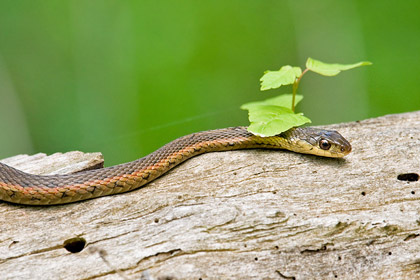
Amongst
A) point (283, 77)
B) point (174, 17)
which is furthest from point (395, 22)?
point (283, 77)

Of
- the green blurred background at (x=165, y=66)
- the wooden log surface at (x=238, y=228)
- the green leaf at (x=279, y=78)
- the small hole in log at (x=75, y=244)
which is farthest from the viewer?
the green blurred background at (x=165, y=66)

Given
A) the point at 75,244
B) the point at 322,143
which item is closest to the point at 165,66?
the point at 322,143

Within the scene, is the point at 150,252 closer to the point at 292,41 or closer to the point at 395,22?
the point at 292,41

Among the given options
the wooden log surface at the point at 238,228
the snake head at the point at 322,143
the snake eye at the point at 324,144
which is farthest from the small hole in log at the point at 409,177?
the snake eye at the point at 324,144

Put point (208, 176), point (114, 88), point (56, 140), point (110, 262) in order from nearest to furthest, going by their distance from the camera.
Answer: point (110, 262), point (208, 176), point (56, 140), point (114, 88)

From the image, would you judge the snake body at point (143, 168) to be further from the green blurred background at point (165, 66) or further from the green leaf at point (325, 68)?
the green blurred background at point (165, 66)

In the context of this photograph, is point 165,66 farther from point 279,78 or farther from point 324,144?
point 324,144
